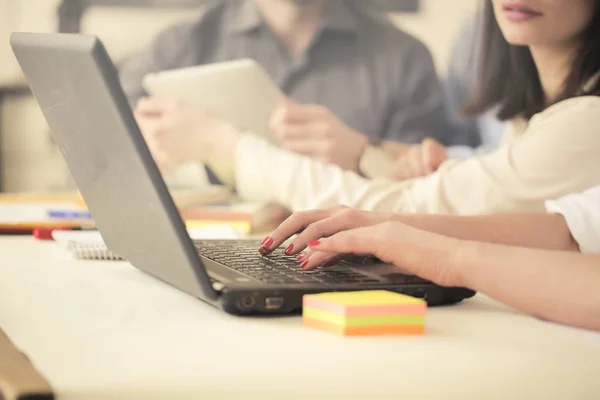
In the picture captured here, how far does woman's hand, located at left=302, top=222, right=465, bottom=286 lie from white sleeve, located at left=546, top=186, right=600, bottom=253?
10.4 inches

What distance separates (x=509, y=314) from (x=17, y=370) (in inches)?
16.9

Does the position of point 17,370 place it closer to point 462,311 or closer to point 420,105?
point 462,311

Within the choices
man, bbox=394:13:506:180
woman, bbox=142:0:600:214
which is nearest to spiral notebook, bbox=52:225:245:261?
woman, bbox=142:0:600:214

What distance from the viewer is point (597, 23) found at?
1346mm

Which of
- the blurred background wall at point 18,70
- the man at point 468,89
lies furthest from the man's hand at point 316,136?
the blurred background wall at point 18,70

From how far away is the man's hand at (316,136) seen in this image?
1612mm

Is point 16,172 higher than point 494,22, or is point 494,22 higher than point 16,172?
point 494,22

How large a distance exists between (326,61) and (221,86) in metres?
1.19

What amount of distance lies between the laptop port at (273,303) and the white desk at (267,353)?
1 centimetres

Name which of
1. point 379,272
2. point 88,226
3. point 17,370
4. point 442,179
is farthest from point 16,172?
point 17,370

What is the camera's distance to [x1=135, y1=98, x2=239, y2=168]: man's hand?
159cm

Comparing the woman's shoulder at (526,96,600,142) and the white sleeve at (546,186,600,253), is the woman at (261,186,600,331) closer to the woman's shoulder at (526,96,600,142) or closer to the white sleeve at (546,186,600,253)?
the white sleeve at (546,186,600,253)

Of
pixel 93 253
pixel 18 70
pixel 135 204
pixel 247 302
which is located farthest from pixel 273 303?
pixel 18 70

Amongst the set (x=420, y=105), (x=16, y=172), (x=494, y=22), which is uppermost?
(x=494, y=22)
